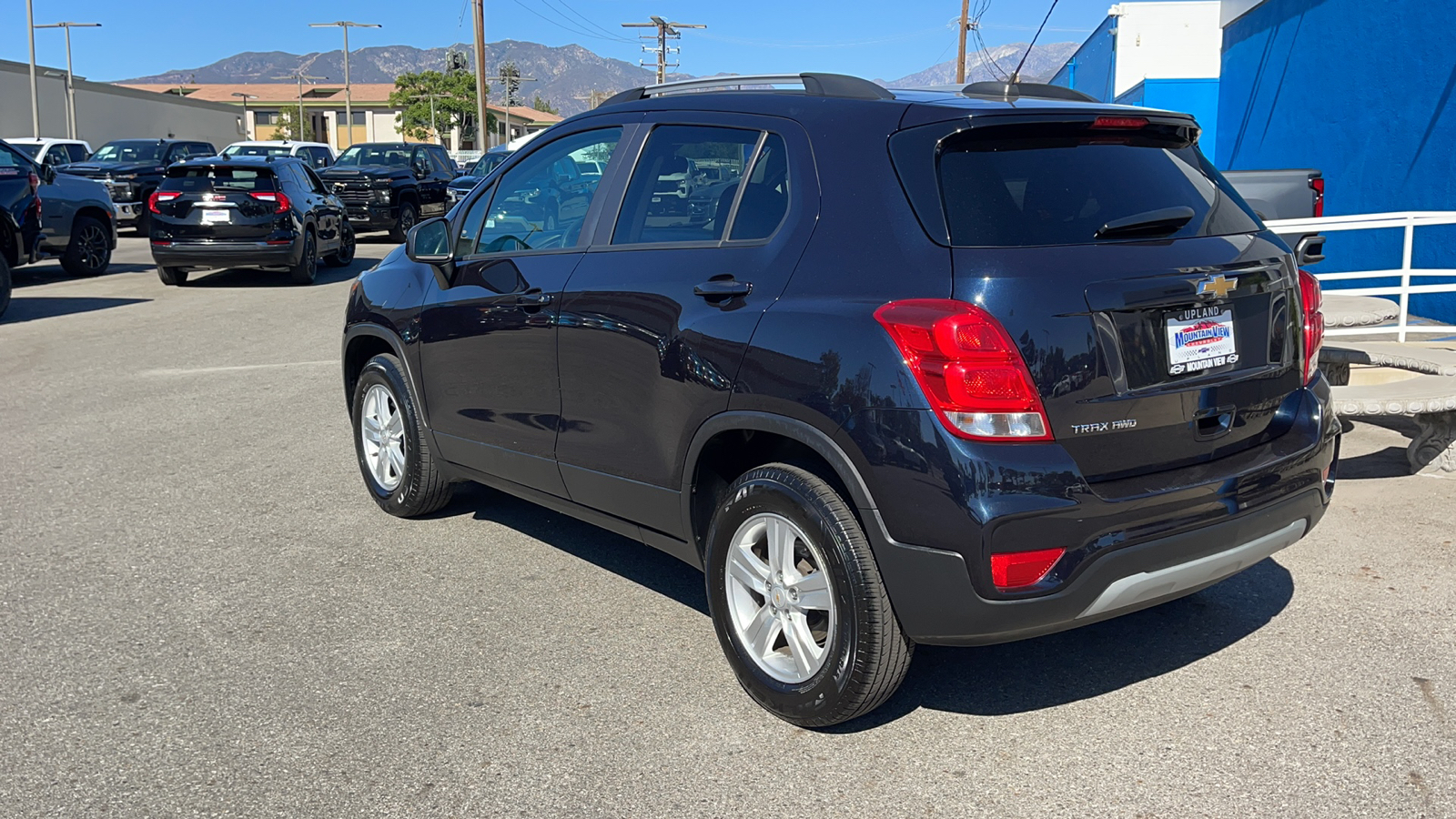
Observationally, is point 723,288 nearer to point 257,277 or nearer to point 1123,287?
point 1123,287

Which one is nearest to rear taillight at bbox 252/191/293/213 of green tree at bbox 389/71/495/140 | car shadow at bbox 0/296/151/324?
car shadow at bbox 0/296/151/324

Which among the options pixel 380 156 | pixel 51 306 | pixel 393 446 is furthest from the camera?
pixel 380 156

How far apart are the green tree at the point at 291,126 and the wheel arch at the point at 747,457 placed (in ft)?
394

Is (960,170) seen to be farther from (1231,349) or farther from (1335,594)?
(1335,594)

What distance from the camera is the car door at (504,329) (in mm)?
4551

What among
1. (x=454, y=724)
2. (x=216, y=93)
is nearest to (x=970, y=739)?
(x=454, y=724)

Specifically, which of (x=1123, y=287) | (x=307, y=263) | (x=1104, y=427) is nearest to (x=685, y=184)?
(x=1123, y=287)

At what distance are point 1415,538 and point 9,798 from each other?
5339mm

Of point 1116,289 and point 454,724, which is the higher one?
point 1116,289

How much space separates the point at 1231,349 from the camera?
11.6 feet

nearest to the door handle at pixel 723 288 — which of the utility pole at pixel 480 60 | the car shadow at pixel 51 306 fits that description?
the car shadow at pixel 51 306

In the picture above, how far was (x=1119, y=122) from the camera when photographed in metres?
3.66

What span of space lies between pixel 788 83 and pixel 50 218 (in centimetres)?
1579

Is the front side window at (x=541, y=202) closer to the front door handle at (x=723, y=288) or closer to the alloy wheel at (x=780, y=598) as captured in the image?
the front door handle at (x=723, y=288)
